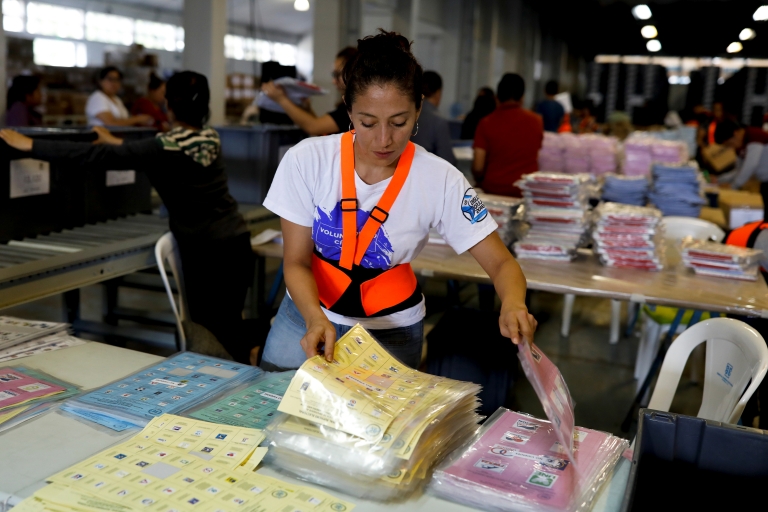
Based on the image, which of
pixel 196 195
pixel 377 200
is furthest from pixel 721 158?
pixel 377 200

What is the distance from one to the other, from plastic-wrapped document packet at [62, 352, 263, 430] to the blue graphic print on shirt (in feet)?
1.22

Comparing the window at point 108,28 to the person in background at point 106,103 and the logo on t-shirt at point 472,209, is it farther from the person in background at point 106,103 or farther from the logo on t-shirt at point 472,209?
the logo on t-shirt at point 472,209

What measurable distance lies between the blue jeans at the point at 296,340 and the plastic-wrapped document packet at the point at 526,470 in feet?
1.71

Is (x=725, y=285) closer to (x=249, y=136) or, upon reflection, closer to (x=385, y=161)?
(x=385, y=161)

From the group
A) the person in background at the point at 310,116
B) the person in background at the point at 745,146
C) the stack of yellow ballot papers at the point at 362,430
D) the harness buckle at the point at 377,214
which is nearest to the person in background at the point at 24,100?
the person in background at the point at 310,116

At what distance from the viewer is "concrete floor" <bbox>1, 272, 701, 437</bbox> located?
3.76 m

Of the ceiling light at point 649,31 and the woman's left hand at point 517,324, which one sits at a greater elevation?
the ceiling light at point 649,31

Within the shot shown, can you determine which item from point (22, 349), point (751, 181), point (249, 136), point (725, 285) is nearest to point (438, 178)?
point (22, 349)

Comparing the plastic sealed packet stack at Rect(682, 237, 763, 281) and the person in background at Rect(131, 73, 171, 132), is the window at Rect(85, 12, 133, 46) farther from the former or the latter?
the plastic sealed packet stack at Rect(682, 237, 763, 281)

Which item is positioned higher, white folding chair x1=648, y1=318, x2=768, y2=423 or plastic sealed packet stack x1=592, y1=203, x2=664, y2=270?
plastic sealed packet stack x1=592, y1=203, x2=664, y2=270

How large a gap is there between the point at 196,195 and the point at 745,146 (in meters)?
6.83

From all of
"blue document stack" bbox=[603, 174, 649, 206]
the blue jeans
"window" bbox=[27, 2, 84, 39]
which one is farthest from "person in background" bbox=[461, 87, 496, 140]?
the blue jeans

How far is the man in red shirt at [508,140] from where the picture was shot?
4820 mm

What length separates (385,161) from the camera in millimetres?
1724
